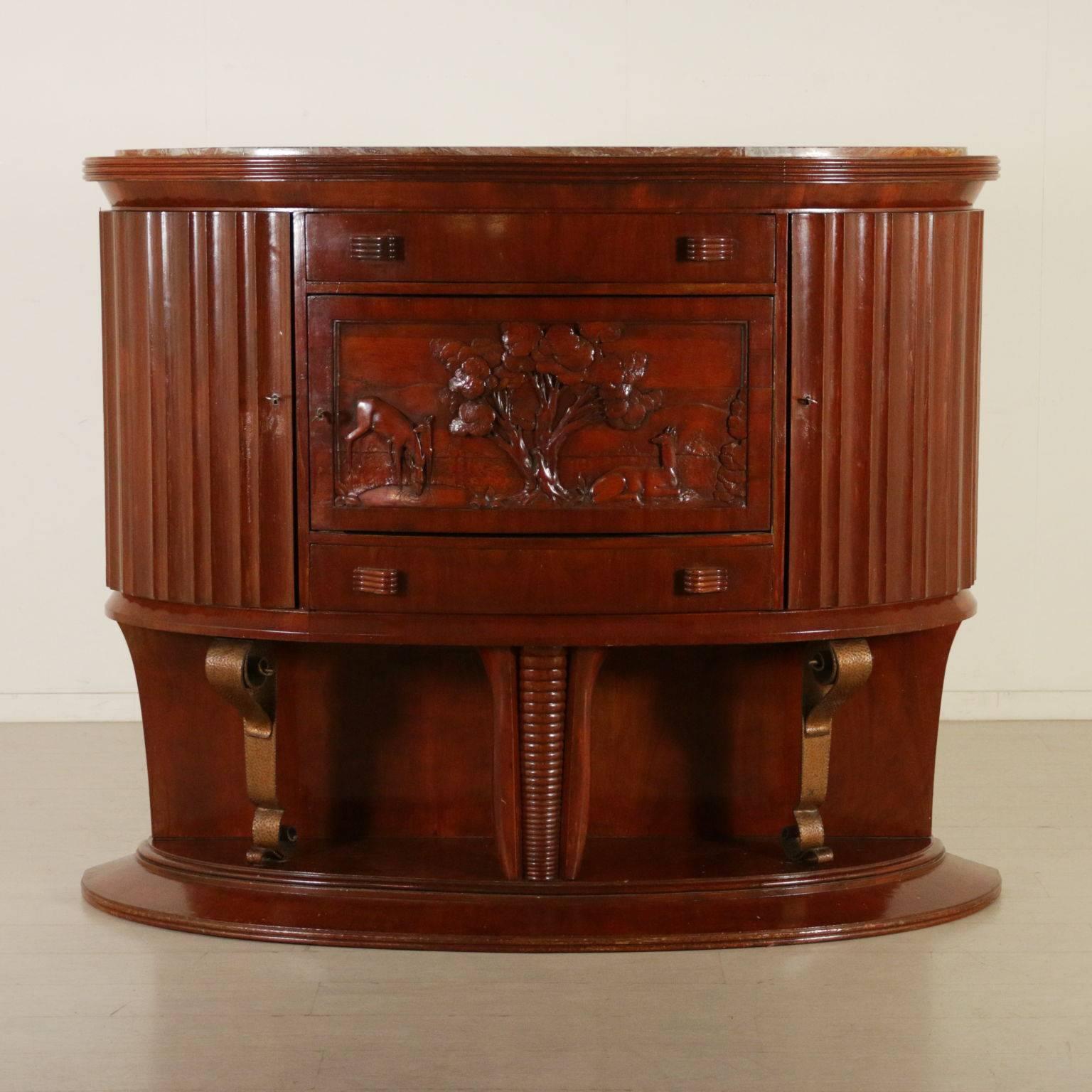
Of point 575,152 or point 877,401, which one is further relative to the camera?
point 877,401

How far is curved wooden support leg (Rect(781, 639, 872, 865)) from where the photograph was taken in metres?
2.93

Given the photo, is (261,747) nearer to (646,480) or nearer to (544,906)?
(544,906)

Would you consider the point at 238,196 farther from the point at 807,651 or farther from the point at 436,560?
the point at 807,651

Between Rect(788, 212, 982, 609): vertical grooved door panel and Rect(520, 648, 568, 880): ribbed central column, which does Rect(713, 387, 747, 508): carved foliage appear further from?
Rect(520, 648, 568, 880): ribbed central column

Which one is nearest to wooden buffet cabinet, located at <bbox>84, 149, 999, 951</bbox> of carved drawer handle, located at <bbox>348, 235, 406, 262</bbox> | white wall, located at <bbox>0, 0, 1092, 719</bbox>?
carved drawer handle, located at <bbox>348, 235, 406, 262</bbox>

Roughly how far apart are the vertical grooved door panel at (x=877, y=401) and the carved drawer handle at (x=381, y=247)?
57cm

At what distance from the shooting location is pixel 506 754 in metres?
2.83

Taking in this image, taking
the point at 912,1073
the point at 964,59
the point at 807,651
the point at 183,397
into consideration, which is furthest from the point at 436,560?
the point at 964,59

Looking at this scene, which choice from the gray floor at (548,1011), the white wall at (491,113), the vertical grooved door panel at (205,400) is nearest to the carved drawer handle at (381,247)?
the vertical grooved door panel at (205,400)

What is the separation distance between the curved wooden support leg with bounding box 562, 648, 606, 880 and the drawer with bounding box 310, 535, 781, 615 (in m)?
0.10

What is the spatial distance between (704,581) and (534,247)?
0.54 metres

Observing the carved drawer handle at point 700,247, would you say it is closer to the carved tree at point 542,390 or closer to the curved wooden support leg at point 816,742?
the carved tree at point 542,390

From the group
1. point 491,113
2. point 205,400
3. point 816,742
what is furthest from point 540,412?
point 491,113

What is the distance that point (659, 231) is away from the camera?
2734 millimetres
